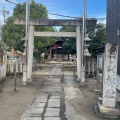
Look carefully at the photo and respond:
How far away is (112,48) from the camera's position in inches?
279

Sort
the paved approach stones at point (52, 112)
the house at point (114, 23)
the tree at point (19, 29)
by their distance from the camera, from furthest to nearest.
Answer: the tree at point (19, 29), the house at point (114, 23), the paved approach stones at point (52, 112)

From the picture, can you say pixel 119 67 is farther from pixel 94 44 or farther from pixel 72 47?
pixel 72 47

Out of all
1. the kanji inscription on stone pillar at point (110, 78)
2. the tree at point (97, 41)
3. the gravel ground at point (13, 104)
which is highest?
the tree at point (97, 41)

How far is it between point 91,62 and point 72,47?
33.3ft

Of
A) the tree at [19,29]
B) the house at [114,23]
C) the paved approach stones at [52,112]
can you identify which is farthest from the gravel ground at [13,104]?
the tree at [19,29]

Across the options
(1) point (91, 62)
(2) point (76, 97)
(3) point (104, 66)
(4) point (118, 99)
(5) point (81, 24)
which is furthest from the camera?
(1) point (91, 62)

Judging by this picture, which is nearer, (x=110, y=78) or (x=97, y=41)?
(x=110, y=78)

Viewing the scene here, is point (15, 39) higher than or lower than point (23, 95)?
higher

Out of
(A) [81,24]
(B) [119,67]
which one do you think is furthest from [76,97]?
(A) [81,24]

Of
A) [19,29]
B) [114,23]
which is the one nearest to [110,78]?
[114,23]

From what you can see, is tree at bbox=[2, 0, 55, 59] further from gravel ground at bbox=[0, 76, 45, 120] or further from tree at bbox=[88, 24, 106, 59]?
gravel ground at bbox=[0, 76, 45, 120]

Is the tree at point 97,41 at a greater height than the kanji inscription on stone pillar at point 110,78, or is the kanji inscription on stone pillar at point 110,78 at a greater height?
the tree at point 97,41

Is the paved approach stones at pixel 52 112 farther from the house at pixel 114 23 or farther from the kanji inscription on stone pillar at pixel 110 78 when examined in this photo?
the house at pixel 114 23

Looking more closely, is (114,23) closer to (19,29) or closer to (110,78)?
(110,78)
